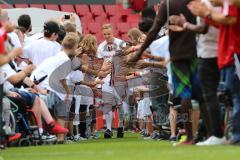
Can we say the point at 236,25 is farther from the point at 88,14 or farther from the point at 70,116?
the point at 88,14

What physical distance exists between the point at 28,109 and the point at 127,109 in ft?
15.7

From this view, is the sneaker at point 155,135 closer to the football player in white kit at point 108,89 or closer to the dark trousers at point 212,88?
the football player in white kit at point 108,89

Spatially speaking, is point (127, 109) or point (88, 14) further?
point (88, 14)

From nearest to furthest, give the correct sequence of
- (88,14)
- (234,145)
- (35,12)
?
(234,145) → (35,12) → (88,14)

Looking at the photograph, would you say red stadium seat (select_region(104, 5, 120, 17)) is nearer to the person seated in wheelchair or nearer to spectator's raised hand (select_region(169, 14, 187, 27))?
the person seated in wheelchair

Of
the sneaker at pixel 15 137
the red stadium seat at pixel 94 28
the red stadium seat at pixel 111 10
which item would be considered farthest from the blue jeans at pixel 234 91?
the red stadium seat at pixel 111 10

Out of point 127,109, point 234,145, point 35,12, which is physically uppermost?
point 35,12

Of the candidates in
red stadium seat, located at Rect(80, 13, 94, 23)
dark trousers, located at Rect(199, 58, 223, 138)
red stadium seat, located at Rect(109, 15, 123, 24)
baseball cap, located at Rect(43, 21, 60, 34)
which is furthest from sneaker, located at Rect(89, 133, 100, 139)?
red stadium seat, located at Rect(109, 15, 123, 24)

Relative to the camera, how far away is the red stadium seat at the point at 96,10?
112 feet

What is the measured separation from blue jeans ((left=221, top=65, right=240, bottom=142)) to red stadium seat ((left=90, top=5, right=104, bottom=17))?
2278 centimetres

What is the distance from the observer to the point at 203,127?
12516 millimetres

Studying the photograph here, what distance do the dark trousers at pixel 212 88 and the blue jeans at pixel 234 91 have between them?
0.23 m

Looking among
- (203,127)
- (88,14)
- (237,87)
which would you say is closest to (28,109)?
(203,127)

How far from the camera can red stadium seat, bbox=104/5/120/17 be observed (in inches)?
1346
